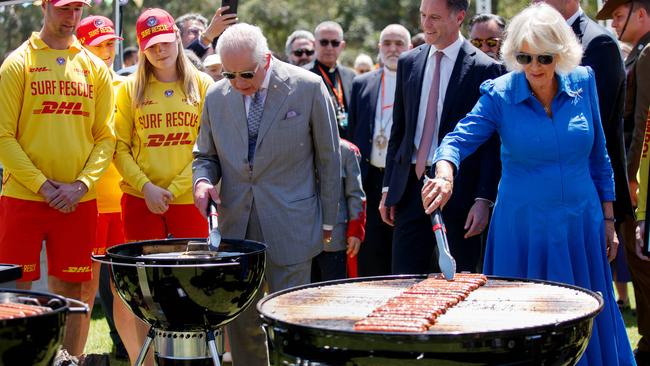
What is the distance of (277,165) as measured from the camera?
17.6ft

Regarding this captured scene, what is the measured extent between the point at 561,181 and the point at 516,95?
0.45 meters

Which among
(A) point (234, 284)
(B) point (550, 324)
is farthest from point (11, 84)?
(B) point (550, 324)

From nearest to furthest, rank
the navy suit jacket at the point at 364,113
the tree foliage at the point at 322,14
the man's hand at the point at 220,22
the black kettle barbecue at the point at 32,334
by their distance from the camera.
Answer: the black kettle barbecue at the point at 32,334 < the man's hand at the point at 220,22 < the navy suit jacket at the point at 364,113 < the tree foliage at the point at 322,14

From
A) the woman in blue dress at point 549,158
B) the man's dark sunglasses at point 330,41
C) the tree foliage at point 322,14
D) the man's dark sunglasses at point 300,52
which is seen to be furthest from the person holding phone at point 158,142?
the tree foliage at point 322,14

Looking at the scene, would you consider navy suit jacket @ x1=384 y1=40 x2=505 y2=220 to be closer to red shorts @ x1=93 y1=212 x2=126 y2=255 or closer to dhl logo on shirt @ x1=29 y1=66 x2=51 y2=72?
red shorts @ x1=93 y1=212 x2=126 y2=255

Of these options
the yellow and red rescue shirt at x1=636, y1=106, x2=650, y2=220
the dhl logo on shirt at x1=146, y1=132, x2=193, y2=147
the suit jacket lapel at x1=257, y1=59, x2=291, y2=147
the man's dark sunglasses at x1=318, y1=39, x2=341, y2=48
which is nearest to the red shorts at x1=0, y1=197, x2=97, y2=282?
the dhl logo on shirt at x1=146, y1=132, x2=193, y2=147

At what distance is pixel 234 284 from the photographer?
4.52 meters

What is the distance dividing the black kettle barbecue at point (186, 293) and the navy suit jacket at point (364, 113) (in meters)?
3.42

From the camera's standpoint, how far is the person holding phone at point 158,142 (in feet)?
20.3

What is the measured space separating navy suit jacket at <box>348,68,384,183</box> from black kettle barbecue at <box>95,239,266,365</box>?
3420mm

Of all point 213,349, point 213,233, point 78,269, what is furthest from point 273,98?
point 78,269

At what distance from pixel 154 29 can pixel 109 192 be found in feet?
4.02

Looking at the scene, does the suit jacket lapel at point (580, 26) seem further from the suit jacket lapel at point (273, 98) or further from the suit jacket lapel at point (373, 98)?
the suit jacket lapel at point (373, 98)

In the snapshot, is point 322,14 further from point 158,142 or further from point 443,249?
point 443,249
